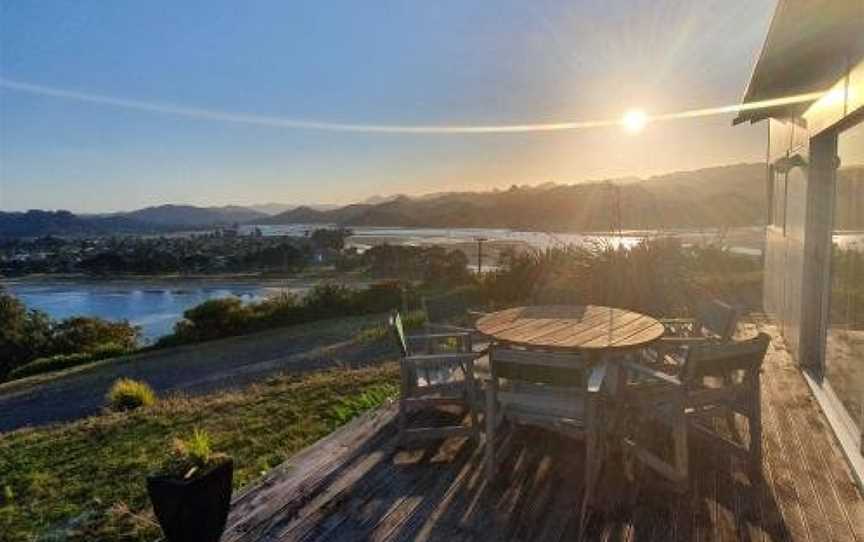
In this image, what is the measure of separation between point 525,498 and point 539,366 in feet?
2.27

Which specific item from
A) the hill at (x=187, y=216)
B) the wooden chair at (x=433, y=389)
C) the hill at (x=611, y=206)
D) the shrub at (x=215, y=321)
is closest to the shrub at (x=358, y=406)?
the wooden chair at (x=433, y=389)

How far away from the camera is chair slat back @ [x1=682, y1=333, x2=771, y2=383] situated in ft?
9.35

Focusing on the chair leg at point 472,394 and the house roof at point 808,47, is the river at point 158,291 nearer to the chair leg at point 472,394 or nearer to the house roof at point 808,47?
the house roof at point 808,47

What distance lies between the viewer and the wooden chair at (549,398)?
110 inches

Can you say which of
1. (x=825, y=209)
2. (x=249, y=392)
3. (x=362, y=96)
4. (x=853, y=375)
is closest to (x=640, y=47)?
(x=825, y=209)

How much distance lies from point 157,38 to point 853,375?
1039 centimetres

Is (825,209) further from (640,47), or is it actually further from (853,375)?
(640,47)

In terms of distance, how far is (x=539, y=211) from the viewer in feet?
96.7

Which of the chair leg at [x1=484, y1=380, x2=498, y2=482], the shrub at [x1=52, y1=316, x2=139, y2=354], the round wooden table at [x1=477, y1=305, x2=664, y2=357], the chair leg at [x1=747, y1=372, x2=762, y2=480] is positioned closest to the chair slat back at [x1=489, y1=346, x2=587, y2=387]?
the chair leg at [x1=484, y1=380, x2=498, y2=482]

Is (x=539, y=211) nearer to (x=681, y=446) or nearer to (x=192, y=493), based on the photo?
(x=681, y=446)

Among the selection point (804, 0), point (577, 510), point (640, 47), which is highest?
point (640, 47)

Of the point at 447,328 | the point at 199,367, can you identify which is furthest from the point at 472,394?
the point at 199,367

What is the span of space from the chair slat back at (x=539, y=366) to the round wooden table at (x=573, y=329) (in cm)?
43

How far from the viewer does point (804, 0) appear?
10.3ft
